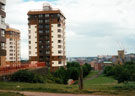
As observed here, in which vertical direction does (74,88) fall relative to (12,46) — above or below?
below

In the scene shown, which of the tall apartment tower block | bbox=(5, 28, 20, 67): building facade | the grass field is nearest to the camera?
the grass field

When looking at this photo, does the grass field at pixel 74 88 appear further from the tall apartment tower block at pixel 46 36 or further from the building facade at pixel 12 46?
the building facade at pixel 12 46

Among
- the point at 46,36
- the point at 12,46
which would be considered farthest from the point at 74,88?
the point at 12,46

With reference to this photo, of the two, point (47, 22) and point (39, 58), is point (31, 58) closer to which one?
point (39, 58)

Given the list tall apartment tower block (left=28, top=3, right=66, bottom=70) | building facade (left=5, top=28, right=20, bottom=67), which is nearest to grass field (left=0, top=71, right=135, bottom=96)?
tall apartment tower block (left=28, top=3, right=66, bottom=70)

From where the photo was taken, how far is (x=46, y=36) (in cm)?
7538

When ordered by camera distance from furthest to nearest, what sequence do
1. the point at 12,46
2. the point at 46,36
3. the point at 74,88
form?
the point at 12,46
the point at 46,36
the point at 74,88

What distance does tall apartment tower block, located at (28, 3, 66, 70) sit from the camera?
7406 cm

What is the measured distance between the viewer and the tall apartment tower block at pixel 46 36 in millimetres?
74062

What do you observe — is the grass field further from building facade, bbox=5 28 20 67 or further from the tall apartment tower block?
building facade, bbox=5 28 20 67

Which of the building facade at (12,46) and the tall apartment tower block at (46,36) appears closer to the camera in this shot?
the tall apartment tower block at (46,36)

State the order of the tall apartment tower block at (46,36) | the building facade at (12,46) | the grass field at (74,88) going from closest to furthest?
1. the grass field at (74,88)
2. the tall apartment tower block at (46,36)
3. the building facade at (12,46)

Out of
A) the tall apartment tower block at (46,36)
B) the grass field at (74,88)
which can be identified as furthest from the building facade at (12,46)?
the grass field at (74,88)

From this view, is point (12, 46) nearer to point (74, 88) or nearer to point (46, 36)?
point (46, 36)
